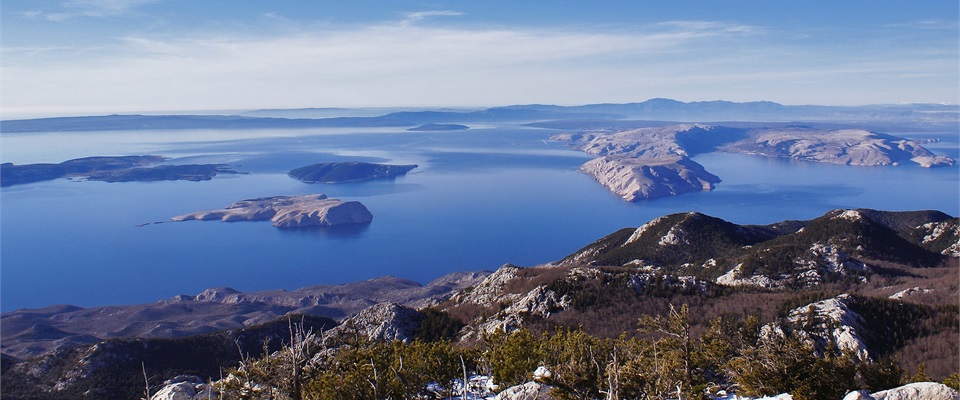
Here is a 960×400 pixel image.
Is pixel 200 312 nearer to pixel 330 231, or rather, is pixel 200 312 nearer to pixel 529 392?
pixel 330 231

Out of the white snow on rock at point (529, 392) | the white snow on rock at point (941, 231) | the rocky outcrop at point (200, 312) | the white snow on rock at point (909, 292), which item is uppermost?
the white snow on rock at point (529, 392)

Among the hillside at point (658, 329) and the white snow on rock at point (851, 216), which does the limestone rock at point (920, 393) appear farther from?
the white snow on rock at point (851, 216)

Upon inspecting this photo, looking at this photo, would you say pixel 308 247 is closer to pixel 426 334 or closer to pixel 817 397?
pixel 426 334

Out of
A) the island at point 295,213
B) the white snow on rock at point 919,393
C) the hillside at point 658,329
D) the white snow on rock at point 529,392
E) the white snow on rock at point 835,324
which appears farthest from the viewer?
the island at point 295,213

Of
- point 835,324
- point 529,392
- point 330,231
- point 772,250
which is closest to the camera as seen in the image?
point 529,392

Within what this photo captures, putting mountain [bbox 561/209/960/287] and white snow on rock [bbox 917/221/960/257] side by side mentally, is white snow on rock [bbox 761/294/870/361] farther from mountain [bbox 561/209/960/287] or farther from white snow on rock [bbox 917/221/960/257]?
white snow on rock [bbox 917/221/960/257]

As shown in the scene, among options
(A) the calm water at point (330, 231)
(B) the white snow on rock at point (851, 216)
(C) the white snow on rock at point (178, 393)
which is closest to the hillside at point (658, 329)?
(B) the white snow on rock at point (851, 216)

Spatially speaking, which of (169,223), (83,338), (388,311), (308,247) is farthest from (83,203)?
(388,311)

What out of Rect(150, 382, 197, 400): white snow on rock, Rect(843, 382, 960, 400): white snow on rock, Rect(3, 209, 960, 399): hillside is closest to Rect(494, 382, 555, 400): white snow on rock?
Rect(3, 209, 960, 399): hillside

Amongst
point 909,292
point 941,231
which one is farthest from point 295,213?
point 909,292
